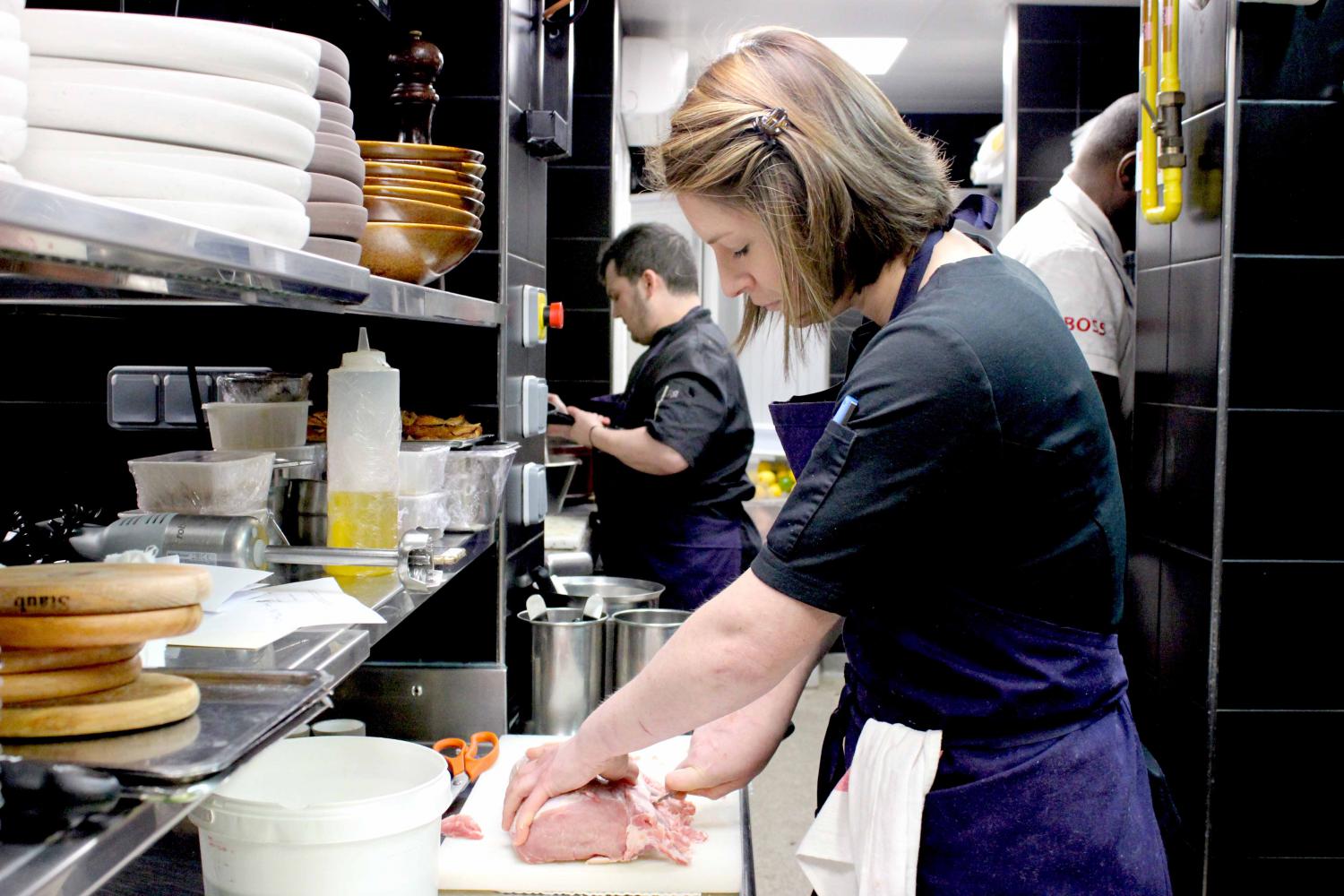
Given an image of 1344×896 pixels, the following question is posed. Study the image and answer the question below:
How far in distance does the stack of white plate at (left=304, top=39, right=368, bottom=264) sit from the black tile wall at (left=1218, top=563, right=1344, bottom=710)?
1787mm

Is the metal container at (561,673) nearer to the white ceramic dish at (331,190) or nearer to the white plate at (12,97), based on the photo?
the white ceramic dish at (331,190)

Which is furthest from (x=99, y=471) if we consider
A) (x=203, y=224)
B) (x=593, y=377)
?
(x=593, y=377)

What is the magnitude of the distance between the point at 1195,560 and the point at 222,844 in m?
1.89

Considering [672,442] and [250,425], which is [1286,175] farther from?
[250,425]

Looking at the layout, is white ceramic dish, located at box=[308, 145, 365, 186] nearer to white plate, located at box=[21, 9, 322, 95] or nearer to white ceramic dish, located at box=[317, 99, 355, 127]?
white ceramic dish, located at box=[317, 99, 355, 127]

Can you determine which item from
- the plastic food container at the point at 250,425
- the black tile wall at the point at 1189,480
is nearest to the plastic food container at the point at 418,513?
the plastic food container at the point at 250,425

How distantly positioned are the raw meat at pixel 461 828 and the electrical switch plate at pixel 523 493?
82cm

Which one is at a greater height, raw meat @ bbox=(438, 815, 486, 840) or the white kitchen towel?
the white kitchen towel

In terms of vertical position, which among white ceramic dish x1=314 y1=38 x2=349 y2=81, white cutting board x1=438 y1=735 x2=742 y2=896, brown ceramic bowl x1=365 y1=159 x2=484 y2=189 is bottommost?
white cutting board x1=438 y1=735 x2=742 y2=896

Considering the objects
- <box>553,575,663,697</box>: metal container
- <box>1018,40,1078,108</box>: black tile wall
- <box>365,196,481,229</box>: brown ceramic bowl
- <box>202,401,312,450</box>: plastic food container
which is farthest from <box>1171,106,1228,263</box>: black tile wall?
<box>1018,40,1078,108</box>: black tile wall

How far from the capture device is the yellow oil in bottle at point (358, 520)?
156 cm

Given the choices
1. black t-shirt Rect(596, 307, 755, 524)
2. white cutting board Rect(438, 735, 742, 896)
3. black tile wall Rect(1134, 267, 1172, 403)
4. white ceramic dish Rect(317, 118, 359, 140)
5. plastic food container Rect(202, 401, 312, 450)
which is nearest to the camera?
white ceramic dish Rect(317, 118, 359, 140)

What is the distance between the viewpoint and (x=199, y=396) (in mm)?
2074

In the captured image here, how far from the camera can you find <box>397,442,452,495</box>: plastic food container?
1725 mm
